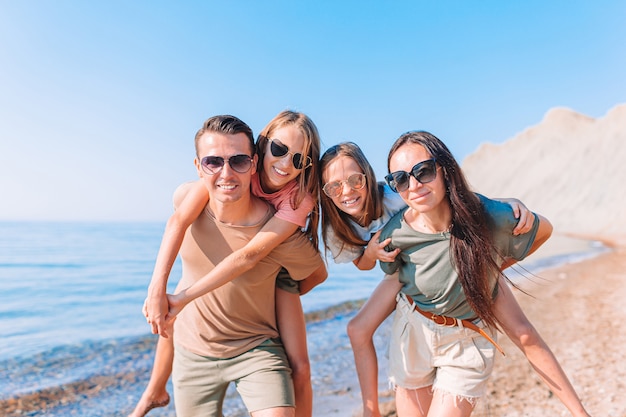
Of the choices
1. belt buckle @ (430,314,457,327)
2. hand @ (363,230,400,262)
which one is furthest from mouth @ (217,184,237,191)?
belt buckle @ (430,314,457,327)

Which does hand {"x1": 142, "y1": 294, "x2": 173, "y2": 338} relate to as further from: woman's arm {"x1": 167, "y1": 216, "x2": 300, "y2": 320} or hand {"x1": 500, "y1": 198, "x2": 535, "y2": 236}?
hand {"x1": 500, "y1": 198, "x2": 535, "y2": 236}

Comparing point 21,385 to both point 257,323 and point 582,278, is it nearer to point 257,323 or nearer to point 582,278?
point 257,323

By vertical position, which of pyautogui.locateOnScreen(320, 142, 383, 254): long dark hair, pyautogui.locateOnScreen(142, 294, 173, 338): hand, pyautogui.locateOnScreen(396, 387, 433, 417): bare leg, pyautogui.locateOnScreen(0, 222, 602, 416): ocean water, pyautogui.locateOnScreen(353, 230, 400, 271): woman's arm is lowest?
pyautogui.locateOnScreen(0, 222, 602, 416): ocean water

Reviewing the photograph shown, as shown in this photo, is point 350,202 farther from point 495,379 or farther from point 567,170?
point 567,170

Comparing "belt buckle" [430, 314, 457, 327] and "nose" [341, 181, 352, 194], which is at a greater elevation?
"nose" [341, 181, 352, 194]

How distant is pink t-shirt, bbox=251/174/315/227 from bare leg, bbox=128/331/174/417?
1664 millimetres

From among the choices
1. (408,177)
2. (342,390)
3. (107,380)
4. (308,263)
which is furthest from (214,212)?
(107,380)

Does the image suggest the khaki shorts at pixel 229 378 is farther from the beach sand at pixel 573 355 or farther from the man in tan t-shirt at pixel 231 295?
the beach sand at pixel 573 355

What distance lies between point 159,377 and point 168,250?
1.66m

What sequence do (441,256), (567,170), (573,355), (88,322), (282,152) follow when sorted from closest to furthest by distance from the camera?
(441,256), (282,152), (573,355), (88,322), (567,170)

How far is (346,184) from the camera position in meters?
3.46

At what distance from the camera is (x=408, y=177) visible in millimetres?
3066

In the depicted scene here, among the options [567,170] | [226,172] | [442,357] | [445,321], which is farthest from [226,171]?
[567,170]

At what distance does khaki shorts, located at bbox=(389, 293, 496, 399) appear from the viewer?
3.18 m
